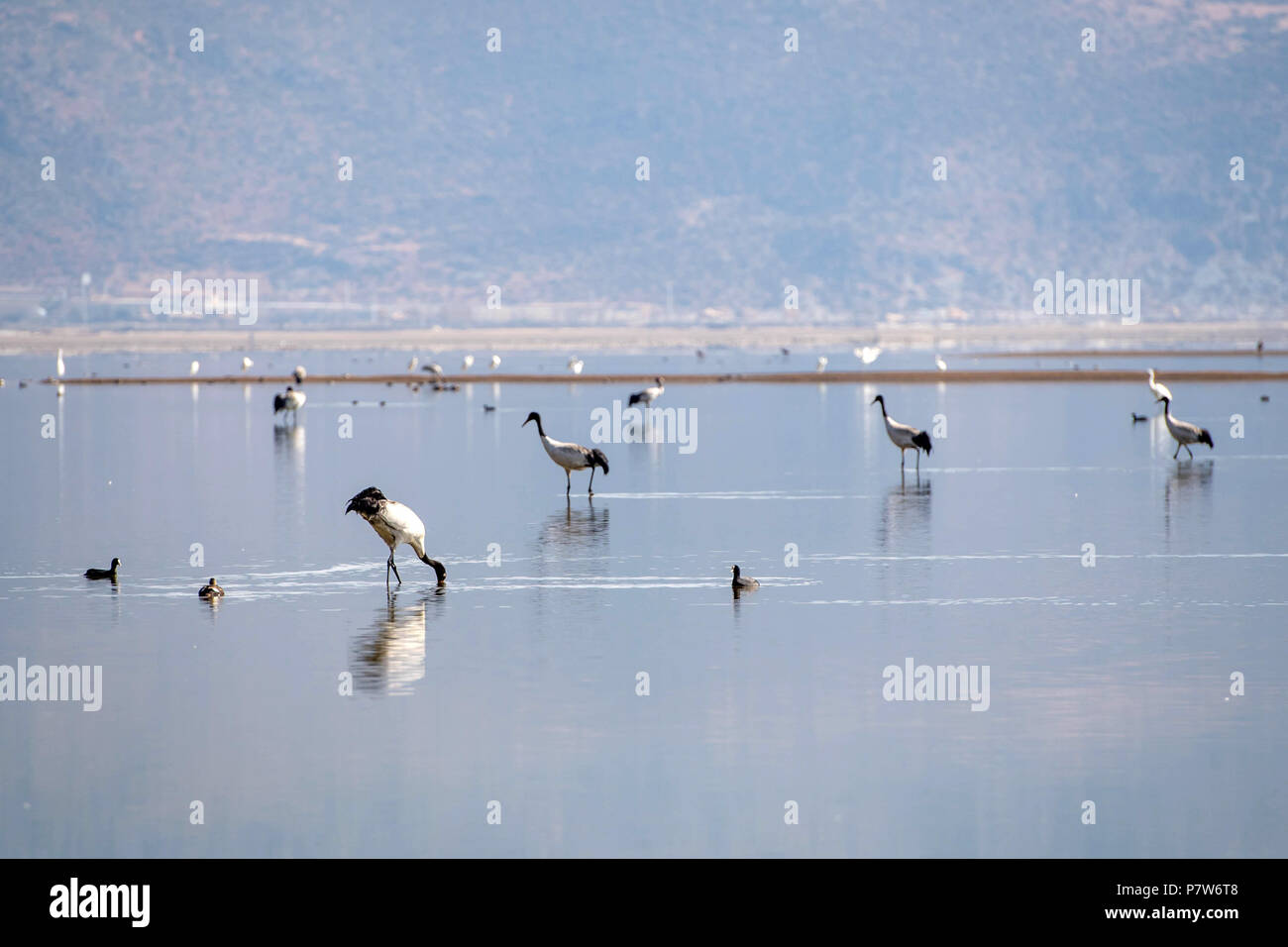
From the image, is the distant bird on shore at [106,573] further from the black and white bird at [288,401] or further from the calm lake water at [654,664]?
the black and white bird at [288,401]

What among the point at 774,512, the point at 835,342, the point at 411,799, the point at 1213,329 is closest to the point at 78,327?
the point at 835,342

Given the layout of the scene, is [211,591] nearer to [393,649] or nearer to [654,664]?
[393,649]

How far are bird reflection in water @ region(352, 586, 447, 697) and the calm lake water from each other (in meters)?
0.06

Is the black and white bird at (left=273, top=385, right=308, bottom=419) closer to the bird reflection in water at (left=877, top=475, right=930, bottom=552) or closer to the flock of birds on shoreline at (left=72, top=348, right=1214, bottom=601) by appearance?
the flock of birds on shoreline at (left=72, top=348, right=1214, bottom=601)

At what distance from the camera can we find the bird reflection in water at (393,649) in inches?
538

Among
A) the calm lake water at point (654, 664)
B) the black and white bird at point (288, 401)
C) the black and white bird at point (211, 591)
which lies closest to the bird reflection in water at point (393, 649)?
the calm lake water at point (654, 664)

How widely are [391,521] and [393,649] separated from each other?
2756mm

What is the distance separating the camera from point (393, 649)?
48.8ft

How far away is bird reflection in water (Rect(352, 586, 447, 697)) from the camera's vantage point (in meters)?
13.7

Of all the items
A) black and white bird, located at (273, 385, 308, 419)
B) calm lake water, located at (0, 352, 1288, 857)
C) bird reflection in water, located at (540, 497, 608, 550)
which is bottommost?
calm lake water, located at (0, 352, 1288, 857)

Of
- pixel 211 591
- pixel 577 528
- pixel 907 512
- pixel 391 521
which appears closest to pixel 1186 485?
pixel 907 512

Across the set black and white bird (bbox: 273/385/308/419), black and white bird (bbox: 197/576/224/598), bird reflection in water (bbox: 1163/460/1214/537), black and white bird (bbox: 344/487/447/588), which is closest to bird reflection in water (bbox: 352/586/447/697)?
black and white bird (bbox: 344/487/447/588)

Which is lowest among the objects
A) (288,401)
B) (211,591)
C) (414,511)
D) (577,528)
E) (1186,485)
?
(211,591)
